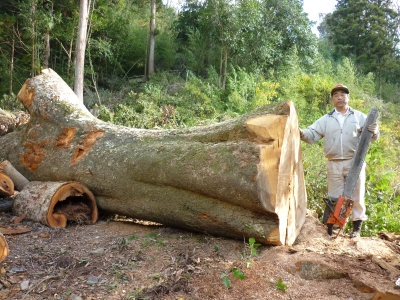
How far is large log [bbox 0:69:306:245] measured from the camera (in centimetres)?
316

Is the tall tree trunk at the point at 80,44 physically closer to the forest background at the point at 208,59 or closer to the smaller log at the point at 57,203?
the forest background at the point at 208,59

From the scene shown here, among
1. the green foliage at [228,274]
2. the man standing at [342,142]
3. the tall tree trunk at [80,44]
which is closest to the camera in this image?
the green foliage at [228,274]

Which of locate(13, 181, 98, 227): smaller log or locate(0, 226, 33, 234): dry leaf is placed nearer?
locate(0, 226, 33, 234): dry leaf

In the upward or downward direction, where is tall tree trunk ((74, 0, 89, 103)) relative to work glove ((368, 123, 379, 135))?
upward

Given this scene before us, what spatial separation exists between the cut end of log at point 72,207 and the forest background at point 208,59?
13.4 ft

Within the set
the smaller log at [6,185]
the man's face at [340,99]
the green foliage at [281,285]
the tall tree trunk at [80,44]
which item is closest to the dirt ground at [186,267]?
the green foliage at [281,285]

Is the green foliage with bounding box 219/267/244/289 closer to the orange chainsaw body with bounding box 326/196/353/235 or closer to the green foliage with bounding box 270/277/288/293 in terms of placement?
the green foliage with bounding box 270/277/288/293

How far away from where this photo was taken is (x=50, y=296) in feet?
8.33

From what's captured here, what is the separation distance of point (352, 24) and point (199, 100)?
46.6 feet

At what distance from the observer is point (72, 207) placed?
4.11 meters

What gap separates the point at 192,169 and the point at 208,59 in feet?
51.4

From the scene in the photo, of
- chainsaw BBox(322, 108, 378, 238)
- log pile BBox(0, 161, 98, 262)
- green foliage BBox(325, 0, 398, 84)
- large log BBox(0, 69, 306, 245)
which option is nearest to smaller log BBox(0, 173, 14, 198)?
log pile BBox(0, 161, 98, 262)

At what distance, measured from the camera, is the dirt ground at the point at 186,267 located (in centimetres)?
262

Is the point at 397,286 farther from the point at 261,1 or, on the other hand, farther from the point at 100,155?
the point at 261,1
